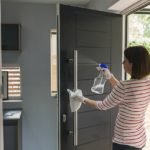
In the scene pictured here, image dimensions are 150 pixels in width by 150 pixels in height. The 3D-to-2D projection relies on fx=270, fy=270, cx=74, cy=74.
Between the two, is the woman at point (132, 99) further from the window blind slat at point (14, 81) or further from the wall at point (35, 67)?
the window blind slat at point (14, 81)

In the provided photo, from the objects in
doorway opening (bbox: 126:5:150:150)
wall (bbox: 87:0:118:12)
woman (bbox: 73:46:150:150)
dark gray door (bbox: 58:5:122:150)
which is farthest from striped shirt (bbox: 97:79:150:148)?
wall (bbox: 87:0:118:12)

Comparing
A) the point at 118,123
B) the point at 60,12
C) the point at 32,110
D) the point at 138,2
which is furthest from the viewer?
the point at 32,110

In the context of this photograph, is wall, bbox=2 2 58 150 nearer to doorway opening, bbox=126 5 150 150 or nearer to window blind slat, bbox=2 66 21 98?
window blind slat, bbox=2 66 21 98

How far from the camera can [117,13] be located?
2.91 meters

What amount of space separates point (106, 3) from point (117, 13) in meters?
0.20

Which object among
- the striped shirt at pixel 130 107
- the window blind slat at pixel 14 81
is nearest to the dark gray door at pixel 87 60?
the striped shirt at pixel 130 107

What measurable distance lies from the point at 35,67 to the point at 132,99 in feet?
8.80

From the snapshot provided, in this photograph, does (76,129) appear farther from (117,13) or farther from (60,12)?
(117,13)

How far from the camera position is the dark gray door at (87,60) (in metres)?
2.37

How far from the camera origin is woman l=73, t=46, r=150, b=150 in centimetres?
178

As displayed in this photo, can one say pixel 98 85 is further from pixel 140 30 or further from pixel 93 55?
pixel 140 30

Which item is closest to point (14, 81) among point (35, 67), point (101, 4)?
point (35, 67)

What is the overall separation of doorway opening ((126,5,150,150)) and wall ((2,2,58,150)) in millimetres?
1554

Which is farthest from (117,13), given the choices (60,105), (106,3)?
(60,105)
